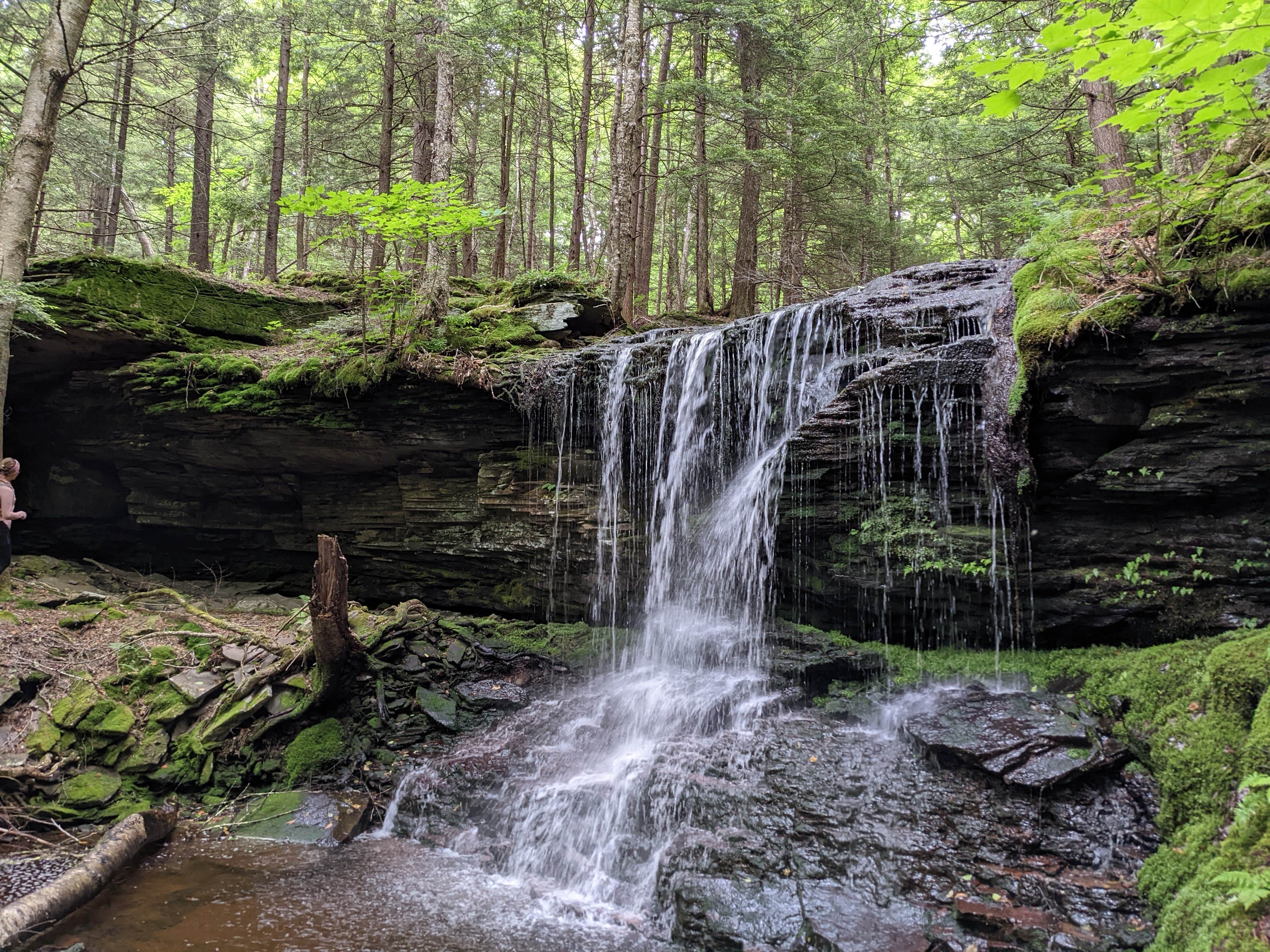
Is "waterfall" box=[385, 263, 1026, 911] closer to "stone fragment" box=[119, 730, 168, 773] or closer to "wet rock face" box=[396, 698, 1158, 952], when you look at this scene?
"wet rock face" box=[396, 698, 1158, 952]

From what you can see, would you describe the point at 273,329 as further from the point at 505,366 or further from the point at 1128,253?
the point at 1128,253

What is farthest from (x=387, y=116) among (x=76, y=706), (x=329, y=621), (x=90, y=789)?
(x=90, y=789)

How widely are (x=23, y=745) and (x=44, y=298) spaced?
5.86 m

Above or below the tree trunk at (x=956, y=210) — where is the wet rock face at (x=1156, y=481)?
below

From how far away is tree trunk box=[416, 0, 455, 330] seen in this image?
375 inches

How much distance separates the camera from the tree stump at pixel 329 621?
21.7 feet

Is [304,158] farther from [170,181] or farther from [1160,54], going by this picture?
[1160,54]

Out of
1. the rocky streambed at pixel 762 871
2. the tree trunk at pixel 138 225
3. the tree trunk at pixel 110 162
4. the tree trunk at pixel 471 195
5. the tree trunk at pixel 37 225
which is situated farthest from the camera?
the tree trunk at pixel 471 195

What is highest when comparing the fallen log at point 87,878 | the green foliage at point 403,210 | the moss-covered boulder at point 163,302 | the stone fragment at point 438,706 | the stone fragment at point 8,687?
the green foliage at point 403,210

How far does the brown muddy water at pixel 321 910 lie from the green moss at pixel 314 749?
1.03m

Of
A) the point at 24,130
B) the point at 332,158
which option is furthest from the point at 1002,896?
the point at 332,158

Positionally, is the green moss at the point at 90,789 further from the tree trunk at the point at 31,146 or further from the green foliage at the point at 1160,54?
the green foliage at the point at 1160,54

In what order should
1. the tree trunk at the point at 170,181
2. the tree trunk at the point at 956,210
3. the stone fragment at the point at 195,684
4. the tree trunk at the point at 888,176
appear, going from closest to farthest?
the stone fragment at the point at 195,684
the tree trunk at the point at 956,210
the tree trunk at the point at 888,176
the tree trunk at the point at 170,181

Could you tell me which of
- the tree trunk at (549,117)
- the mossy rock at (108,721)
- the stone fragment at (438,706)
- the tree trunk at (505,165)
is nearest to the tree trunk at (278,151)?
the tree trunk at (505,165)
